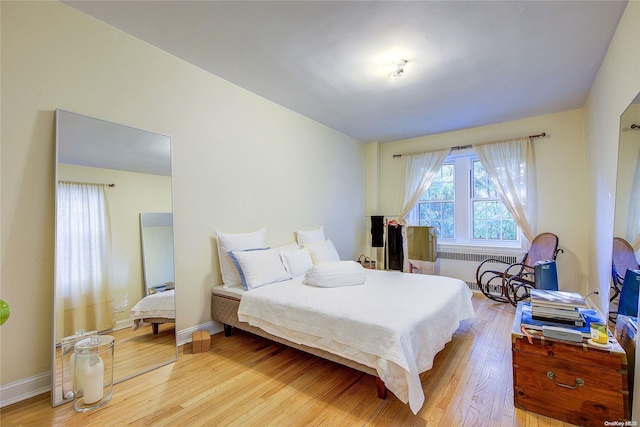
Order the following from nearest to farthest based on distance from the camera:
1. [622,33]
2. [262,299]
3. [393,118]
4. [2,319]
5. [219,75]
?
[2,319], [622,33], [262,299], [219,75], [393,118]

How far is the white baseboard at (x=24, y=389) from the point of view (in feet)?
5.80

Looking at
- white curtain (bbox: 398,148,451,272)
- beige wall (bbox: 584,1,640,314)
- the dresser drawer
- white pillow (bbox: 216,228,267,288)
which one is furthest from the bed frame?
white curtain (bbox: 398,148,451,272)

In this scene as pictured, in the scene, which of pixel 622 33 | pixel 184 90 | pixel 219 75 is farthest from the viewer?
pixel 219 75

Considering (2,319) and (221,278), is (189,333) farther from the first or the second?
(2,319)

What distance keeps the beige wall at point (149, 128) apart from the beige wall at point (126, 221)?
0.86 feet

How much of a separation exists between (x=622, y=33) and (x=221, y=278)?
13.0ft

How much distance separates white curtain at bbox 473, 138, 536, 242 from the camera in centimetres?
409

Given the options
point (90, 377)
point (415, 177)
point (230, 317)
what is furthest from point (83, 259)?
point (415, 177)

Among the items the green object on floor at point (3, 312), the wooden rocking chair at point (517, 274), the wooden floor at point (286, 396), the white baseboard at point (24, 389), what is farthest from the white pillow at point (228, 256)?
the wooden rocking chair at point (517, 274)

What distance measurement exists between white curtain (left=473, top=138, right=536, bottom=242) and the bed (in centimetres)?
206

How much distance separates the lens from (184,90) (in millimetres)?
2717

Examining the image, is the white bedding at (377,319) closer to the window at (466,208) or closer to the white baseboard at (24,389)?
the white baseboard at (24,389)

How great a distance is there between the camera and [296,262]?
3.33 meters

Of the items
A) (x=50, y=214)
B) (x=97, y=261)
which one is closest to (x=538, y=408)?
(x=97, y=261)
